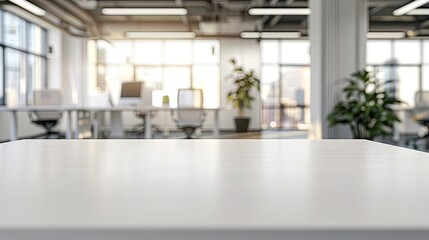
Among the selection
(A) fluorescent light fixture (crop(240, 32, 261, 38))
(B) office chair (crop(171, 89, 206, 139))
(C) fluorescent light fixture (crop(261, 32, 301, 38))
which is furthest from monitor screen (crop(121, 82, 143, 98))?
(C) fluorescent light fixture (crop(261, 32, 301, 38))

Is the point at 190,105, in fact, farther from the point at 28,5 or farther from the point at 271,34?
the point at 271,34

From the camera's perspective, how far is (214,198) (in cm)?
41

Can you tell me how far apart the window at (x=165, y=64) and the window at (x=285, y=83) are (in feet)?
5.37

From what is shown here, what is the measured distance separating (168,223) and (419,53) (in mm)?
16001

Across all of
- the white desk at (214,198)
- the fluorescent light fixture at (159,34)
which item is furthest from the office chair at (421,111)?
the white desk at (214,198)

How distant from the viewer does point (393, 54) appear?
48.7 feet

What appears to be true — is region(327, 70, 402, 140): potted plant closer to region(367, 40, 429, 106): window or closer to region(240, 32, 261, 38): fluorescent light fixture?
region(240, 32, 261, 38): fluorescent light fixture

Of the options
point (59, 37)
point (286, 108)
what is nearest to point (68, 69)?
point (59, 37)

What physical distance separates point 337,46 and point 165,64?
9455 mm

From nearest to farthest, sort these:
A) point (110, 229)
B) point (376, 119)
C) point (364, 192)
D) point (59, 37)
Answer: point (110, 229)
point (364, 192)
point (376, 119)
point (59, 37)

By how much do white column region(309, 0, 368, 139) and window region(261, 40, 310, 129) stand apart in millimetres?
8807

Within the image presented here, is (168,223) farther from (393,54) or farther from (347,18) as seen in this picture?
(393,54)

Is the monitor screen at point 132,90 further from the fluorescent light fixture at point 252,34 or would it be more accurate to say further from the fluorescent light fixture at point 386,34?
the fluorescent light fixture at point 386,34

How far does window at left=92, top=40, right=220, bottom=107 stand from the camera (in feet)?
48.8
